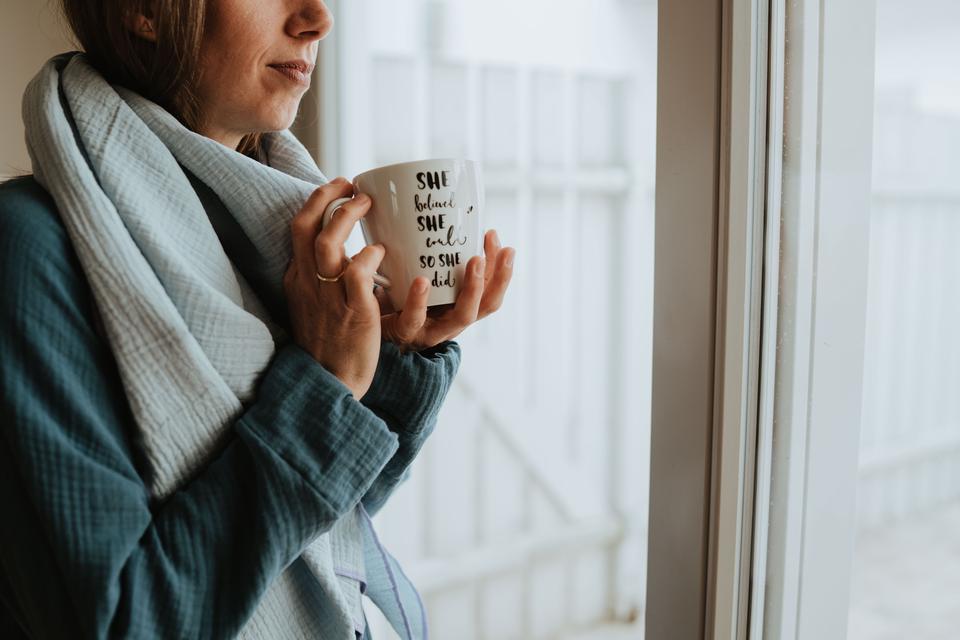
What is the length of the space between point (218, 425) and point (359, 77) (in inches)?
40.8

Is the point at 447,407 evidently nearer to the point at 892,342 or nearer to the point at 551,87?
the point at 551,87

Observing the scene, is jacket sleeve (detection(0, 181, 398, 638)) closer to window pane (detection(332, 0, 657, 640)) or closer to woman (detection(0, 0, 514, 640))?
woman (detection(0, 0, 514, 640))

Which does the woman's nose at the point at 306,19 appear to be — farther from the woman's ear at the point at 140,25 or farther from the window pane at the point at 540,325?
the window pane at the point at 540,325

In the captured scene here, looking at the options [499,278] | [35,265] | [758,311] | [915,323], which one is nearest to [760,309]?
[758,311]

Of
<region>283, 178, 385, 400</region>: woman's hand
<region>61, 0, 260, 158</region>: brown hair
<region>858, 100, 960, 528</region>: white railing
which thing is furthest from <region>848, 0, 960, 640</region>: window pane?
<region>61, 0, 260, 158</region>: brown hair

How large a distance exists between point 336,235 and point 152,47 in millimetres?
244

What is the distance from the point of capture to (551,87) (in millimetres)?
1931

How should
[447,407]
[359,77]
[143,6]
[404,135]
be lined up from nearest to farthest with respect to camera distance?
1. [143,6]
2. [359,77]
3. [404,135]
4. [447,407]

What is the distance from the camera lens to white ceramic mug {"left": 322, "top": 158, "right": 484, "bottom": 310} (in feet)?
1.61

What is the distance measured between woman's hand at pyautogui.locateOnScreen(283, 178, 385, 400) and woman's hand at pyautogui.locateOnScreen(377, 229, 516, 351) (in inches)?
1.1

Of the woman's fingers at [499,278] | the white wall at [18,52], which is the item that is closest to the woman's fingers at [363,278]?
the woman's fingers at [499,278]

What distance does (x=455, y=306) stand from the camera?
1.78 feet

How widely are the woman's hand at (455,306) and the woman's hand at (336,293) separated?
1.1 inches

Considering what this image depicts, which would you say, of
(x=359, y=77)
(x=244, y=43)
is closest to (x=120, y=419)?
(x=244, y=43)
